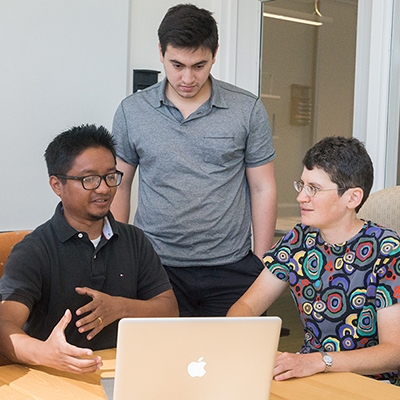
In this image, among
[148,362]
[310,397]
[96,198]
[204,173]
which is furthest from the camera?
[204,173]

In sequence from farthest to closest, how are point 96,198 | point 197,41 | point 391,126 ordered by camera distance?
point 391,126 → point 197,41 → point 96,198

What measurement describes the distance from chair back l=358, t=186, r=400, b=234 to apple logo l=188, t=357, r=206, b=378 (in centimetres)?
108

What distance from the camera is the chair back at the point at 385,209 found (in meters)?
2.20

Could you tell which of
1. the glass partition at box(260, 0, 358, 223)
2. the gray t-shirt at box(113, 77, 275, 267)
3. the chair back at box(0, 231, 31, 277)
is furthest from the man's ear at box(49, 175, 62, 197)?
the glass partition at box(260, 0, 358, 223)

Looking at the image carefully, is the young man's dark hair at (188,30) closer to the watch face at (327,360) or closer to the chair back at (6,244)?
the chair back at (6,244)

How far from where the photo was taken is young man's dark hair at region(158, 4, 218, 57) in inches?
90.0

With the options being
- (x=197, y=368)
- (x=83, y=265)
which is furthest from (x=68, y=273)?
(x=197, y=368)

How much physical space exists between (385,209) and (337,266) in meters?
0.39

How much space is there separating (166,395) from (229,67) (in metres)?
2.71

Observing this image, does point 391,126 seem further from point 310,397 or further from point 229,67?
point 310,397

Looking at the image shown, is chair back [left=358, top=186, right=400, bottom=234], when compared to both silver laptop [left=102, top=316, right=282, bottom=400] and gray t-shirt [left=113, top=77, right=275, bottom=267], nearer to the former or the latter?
gray t-shirt [left=113, top=77, right=275, bottom=267]

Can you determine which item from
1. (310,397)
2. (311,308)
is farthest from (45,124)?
(310,397)

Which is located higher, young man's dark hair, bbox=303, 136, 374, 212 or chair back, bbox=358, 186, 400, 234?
young man's dark hair, bbox=303, 136, 374, 212

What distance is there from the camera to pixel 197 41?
7.52 feet
